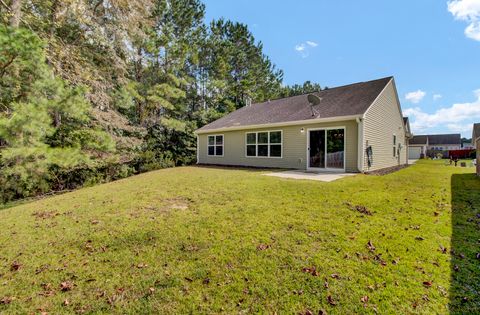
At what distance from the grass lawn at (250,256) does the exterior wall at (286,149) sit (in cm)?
436

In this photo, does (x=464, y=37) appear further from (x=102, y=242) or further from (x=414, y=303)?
(x=102, y=242)

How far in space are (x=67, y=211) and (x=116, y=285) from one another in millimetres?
4180

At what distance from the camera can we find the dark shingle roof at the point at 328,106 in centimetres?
1041

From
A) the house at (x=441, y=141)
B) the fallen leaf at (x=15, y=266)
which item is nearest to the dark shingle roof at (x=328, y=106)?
the fallen leaf at (x=15, y=266)

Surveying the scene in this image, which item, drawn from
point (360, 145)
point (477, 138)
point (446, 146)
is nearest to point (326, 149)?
point (360, 145)

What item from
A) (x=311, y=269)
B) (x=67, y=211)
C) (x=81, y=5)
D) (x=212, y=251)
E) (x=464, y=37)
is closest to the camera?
(x=311, y=269)

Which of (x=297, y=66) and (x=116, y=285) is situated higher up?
(x=297, y=66)

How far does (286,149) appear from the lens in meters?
11.9

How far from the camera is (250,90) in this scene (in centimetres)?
2784

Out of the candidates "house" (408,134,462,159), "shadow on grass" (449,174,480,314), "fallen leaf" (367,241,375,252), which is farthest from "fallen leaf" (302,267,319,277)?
"house" (408,134,462,159)

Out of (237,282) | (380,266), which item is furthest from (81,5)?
(380,266)

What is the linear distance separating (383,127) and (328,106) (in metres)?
2.95

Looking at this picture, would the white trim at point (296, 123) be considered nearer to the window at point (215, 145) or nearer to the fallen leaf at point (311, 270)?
the window at point (215, 145)

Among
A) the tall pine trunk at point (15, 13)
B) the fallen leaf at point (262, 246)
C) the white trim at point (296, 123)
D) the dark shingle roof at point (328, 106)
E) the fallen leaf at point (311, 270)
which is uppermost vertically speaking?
the tall pine trunk at point (15, 13)
